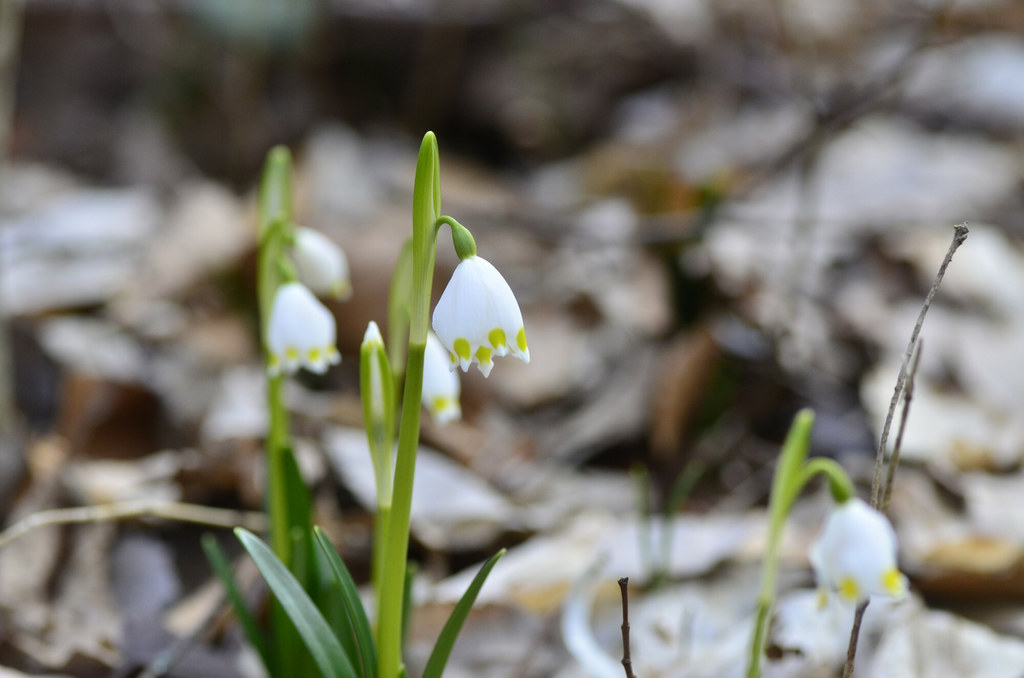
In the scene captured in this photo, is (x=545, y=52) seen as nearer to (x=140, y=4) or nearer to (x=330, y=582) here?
(x=140, y=4)

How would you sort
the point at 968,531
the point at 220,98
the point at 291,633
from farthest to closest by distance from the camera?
the point at 220,98 → the point at 968,531 → the point at 291,633

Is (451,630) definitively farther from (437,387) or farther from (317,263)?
(317,263)

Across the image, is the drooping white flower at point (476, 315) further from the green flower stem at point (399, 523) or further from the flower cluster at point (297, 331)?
the flower cluster at point (297, 331)

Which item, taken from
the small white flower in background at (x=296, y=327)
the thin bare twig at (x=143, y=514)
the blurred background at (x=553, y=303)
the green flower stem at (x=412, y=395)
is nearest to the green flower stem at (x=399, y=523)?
the green flower stem at (x=412, y=395)

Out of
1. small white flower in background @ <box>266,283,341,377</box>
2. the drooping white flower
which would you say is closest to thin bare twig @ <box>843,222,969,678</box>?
the drooping white flower

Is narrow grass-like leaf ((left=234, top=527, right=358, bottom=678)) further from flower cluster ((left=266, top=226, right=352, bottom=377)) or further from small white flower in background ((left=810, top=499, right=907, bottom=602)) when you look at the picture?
small white flower in background ((left=810, top=499, right=907, bottom=602))

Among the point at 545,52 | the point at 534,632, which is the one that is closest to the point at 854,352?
the point at 534,632
